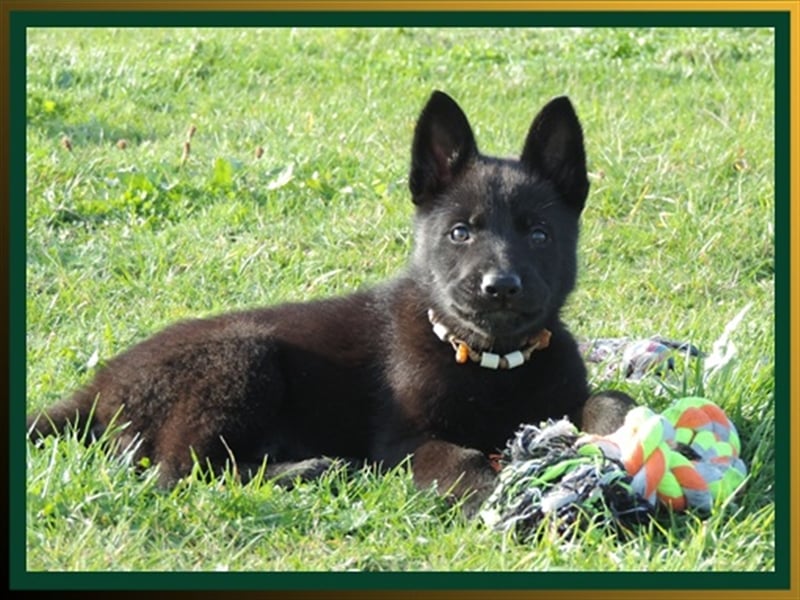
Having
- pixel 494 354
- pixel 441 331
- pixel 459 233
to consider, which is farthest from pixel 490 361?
pixel 459 233

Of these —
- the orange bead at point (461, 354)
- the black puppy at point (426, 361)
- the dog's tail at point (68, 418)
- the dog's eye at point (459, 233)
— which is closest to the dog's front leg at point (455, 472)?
the black puppy at point (426, 361)

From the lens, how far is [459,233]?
17.0ft

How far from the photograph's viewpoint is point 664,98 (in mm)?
9164

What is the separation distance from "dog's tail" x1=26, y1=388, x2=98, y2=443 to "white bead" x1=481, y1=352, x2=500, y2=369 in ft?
4.34

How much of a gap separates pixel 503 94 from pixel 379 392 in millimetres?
4250

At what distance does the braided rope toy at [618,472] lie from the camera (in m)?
4.50

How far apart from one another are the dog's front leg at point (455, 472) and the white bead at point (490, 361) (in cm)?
35

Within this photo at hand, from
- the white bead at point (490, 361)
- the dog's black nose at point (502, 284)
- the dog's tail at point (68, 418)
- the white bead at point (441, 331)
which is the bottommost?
the dog's tail at point (68, 418)

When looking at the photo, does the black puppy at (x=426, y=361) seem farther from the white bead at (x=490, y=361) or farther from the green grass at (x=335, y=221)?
the green grass at (x=335, y=221)

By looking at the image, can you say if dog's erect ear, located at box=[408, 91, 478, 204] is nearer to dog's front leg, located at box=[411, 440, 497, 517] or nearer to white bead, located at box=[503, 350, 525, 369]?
white bead, located at box=[503, 350, 525, 369]

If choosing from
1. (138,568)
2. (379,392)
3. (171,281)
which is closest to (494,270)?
(379,392)

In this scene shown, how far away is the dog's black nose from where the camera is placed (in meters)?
4.89

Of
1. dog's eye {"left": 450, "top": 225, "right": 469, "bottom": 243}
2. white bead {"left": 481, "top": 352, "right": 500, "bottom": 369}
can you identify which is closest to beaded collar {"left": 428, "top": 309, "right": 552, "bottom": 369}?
white bead {"left": 481, "top": 352, "right": 500, "bottom": 369}

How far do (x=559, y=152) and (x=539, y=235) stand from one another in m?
0.38
